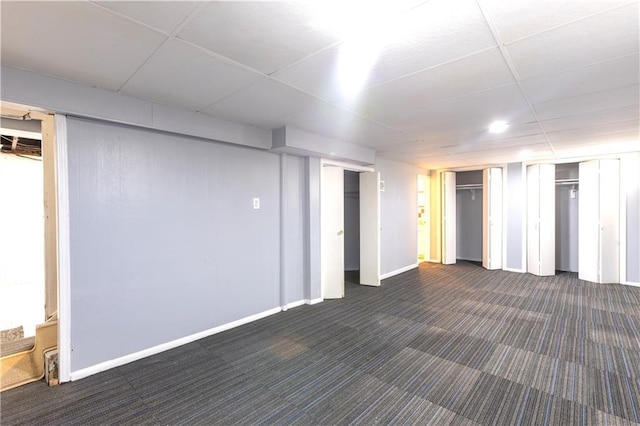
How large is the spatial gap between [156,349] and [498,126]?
439 cm

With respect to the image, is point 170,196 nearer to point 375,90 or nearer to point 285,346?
point 285,346

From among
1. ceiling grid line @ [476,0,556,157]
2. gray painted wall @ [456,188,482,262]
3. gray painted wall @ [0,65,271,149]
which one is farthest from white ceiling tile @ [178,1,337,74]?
gray painted wall @ [456,188,482,262]

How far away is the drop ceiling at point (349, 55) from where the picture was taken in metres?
1.46

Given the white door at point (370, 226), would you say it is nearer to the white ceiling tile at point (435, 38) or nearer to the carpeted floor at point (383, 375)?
the carpeted floor at point (383, 375)

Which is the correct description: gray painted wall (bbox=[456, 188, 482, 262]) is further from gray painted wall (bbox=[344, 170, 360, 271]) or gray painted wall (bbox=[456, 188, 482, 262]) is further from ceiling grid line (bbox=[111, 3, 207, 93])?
ceiling grid line (bbox=[111, 3, 207, 93])

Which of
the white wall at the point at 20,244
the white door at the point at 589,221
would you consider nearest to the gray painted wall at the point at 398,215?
the white door at the point at 589,221

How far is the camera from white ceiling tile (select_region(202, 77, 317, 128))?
2.39 metres

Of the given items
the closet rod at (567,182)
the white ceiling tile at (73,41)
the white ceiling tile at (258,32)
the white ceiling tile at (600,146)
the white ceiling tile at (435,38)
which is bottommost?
the closet rod at (567,182)

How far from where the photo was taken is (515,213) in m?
6.22

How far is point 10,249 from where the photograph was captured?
4.69 metres

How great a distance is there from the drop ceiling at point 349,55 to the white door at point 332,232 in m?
1.38

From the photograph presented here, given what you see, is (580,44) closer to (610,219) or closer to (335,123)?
(335,123)

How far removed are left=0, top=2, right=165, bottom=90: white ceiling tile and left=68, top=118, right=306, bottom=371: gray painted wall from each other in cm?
51

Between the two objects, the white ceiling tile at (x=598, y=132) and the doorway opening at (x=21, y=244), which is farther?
the doorway opening at (x=21, y=244)
